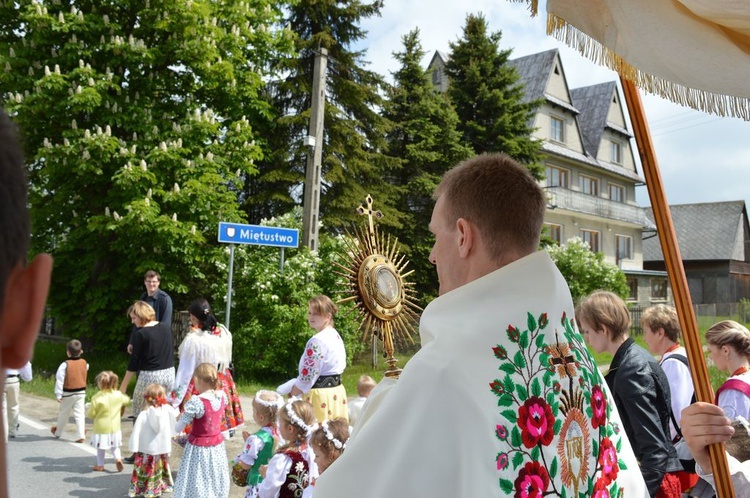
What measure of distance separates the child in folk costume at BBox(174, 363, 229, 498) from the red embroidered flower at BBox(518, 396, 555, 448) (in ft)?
15.2

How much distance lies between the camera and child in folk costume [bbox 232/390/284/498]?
5.12 m

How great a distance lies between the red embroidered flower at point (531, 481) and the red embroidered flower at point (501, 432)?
0.34 feet

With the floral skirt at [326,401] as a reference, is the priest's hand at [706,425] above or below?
above

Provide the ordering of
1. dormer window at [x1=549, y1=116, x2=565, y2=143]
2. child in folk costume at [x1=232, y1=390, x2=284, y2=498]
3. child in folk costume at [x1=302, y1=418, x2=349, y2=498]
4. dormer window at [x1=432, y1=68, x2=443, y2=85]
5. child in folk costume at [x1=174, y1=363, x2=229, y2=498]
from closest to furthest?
child in folk costume at [x1=302, y1=418, x2=349, y2=498] < child in folk costume at [x1=232, y1=390, x2=284, y2=498] < child in folk costume at [x1=174, y1=363, x2=229, y2=498] < dormer window at [x1=549, y1=116, x2=565, y2=143] < dormer window at [x1=432, y1=68, x2=443, y2=85]

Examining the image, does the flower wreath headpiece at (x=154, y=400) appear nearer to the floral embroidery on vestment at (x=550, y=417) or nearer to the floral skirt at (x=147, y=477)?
the floral skirt at (x=147, y=477)

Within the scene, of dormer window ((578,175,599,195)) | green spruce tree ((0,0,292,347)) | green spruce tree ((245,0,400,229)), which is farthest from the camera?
dormer window ((578,175,599,195))

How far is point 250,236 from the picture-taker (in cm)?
1006

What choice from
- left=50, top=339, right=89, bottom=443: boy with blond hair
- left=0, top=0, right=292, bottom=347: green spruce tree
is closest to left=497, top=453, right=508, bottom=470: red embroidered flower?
left=50, top=339, right=89, bottom=443: boy with blond hair

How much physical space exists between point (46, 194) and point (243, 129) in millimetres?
4620

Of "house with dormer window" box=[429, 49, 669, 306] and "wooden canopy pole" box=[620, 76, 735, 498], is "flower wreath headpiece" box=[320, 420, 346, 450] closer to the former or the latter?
"wooden canopy pole" box=[620, 76, 735, 498]

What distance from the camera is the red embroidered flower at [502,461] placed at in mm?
1698


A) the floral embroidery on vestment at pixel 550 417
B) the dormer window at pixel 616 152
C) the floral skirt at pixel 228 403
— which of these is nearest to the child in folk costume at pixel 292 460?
the floral skirt at pixel 228 403

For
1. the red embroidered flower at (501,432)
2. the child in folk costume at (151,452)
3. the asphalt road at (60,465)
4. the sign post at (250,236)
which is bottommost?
the asphalt road at (60,465)

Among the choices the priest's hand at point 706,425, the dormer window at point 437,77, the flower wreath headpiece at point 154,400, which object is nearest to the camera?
the priest's hand at point 706,425
